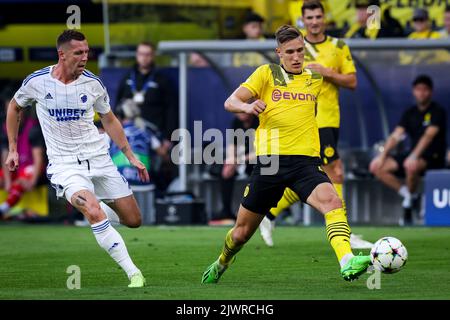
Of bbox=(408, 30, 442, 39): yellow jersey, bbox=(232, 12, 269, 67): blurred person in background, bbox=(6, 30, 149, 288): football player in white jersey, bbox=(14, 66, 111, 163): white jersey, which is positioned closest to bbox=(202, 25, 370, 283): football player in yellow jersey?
bbox=(6, 30, 149, 288): football player in white jersey

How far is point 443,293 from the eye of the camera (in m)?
9.88

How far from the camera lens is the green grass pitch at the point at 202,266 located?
10.0m

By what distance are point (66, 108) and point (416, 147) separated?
8.88 m

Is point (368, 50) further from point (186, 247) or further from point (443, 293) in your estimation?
point (443, 293)

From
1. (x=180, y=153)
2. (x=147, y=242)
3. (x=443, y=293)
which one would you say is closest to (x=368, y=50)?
(x=180, y=153)

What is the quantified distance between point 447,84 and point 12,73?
27.3ft

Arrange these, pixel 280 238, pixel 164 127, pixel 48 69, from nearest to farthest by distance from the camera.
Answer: pixel 48 69 → pixel 280 238 → pixel 164 127

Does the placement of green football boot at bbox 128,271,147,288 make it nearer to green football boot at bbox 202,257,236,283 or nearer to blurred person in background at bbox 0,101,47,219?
green football boot at bbox 202,257,236,283

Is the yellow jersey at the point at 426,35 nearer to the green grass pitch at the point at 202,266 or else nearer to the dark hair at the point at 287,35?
the green grass pitch at the point at 202,266

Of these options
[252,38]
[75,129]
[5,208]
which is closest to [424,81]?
[252,38]

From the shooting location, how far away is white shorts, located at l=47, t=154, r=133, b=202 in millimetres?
10789

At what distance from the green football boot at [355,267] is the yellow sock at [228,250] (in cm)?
124

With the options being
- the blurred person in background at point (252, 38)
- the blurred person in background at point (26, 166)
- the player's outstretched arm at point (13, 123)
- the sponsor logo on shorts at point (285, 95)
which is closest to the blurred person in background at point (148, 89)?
the blurred person in background at point (252, 38)
